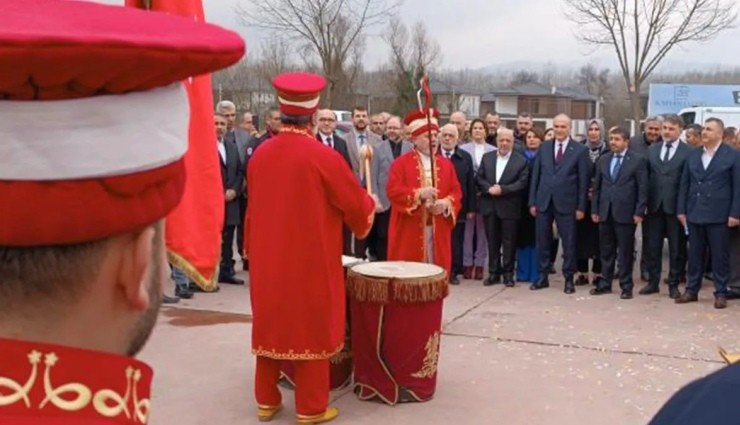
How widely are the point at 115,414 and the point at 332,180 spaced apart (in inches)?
151

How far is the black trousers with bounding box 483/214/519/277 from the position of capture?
9.55 meters

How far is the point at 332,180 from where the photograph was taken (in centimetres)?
484

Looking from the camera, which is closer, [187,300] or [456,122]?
[187,300]

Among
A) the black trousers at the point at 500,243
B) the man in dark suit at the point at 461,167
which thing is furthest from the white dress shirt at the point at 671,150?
the man in dark suit at the point at 461,167

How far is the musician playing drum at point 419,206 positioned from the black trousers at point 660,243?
264cm

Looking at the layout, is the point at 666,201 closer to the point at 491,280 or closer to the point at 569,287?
the point at 569,287

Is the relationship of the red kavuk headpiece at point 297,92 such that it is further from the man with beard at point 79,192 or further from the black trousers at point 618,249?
the black trousers at point 618,249

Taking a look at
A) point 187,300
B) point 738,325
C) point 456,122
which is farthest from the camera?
Result: point 456,122

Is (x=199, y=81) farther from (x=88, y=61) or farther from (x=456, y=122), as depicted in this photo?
(x=456, y=122)

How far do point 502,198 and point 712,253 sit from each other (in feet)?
7.47

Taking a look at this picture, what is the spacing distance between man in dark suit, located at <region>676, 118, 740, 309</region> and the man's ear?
26.2 feet

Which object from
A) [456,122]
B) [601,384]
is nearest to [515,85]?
[456,122]

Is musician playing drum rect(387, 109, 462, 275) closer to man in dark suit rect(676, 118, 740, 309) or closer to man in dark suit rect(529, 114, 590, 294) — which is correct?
man in dark suit rect(529, 114, 590, 294)

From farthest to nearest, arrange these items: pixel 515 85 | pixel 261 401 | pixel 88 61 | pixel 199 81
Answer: pixel 515 85
pixel 261 401
pixel 199 81
pixel 88 61
